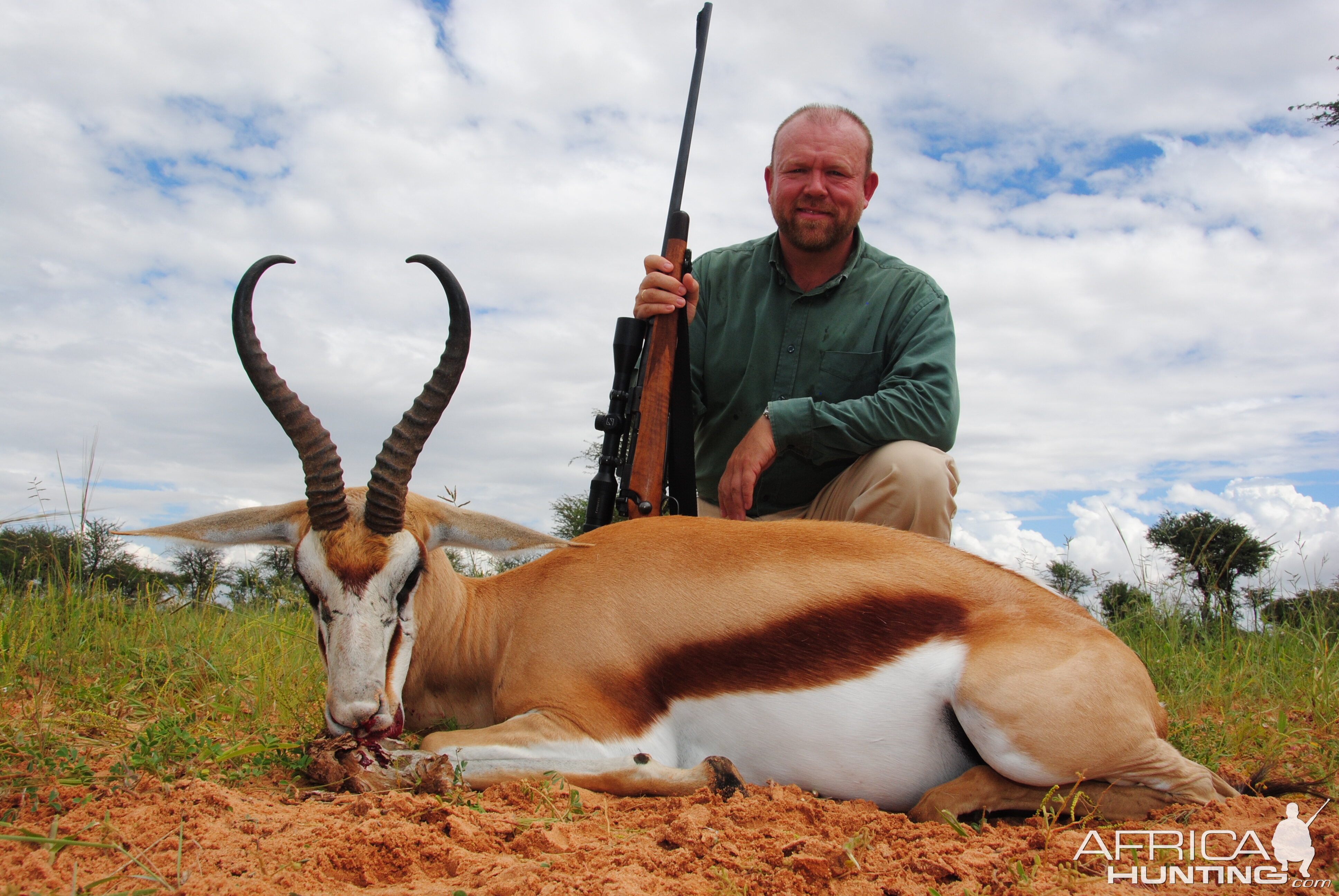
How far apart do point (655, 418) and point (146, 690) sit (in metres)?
2.83

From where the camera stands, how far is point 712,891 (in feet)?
6.75

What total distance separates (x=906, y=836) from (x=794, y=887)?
62cm

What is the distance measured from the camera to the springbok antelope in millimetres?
2865

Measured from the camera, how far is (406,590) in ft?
10.8

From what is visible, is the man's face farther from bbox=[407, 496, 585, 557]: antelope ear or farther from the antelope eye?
the antelope eye

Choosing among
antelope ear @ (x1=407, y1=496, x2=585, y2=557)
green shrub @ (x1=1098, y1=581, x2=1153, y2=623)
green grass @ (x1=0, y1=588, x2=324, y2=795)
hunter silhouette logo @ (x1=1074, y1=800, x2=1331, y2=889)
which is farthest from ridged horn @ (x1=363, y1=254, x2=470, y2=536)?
green shrub @ (x1=1098, y1=581, x2=1153, y2=623)

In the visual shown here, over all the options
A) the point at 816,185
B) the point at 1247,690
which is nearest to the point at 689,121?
the point at 816,185

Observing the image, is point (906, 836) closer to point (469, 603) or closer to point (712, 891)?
point (712, 891)

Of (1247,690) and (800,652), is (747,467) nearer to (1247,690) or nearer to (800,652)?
(800,652)

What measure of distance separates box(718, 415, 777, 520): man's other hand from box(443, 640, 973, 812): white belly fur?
177cm

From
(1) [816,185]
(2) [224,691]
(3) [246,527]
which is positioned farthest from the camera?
(1) [816,185]

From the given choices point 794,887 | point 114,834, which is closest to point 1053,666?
point 794,887

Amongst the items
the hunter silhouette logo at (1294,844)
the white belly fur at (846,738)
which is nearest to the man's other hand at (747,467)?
the white belly fur at (846,738)

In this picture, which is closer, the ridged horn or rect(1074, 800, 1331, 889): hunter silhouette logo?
rect(1074, 800, 1331, 889): hunter silhouette logo
